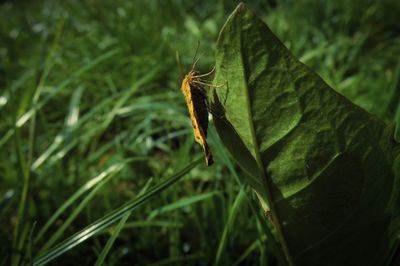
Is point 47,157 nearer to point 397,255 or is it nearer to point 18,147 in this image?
point 18,147

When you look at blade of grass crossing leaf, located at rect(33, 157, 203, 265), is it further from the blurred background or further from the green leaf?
the green leaf

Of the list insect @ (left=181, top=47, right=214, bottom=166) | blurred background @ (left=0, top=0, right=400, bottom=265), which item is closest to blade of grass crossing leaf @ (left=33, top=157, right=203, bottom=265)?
blurred background @ (left=0, top=0, right=400, bottom=265)

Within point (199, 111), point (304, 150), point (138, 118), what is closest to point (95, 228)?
point (199, 111)

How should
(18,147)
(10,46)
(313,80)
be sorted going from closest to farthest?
(313,80)
(18,147)
(10,46)

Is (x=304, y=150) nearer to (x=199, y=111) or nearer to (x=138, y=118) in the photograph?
(x=199, y=111)

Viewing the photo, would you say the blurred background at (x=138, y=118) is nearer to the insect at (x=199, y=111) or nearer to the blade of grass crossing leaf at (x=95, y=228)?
the blade of grass crossing leaf at (x=95, y=228)

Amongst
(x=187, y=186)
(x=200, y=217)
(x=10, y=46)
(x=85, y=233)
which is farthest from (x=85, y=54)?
(x=85, y=233)
